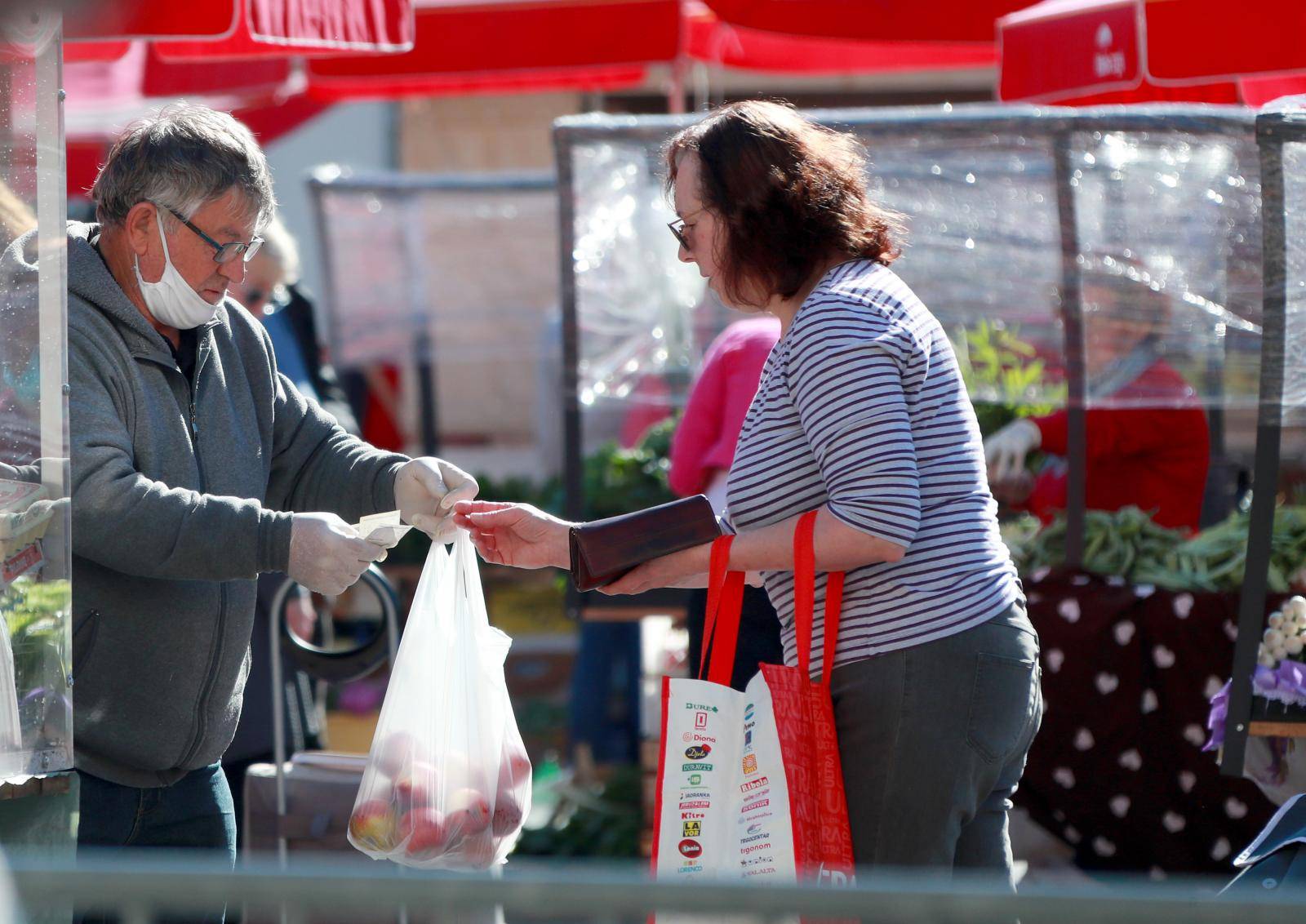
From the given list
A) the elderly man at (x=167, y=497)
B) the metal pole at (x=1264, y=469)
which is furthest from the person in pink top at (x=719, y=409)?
the elderly man at (x=167, y=497)

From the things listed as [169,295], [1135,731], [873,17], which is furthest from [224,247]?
[873,17]

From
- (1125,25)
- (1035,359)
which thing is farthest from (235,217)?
(1125,25)

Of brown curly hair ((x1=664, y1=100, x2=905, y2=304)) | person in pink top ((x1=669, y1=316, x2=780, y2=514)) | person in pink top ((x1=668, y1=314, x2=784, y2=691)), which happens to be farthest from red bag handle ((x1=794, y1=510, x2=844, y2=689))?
person in pink top ((x1=669, y1=316, x2=780, y2=514))

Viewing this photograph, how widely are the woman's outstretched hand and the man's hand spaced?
27 cm

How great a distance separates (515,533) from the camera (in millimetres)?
2340

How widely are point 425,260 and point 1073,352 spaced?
366 centimetres

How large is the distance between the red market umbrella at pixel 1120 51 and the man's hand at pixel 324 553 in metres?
3.16

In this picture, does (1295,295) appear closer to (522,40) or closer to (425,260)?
(522,40)

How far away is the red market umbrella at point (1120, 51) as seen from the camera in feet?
13.9

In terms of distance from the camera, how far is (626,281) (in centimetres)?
500

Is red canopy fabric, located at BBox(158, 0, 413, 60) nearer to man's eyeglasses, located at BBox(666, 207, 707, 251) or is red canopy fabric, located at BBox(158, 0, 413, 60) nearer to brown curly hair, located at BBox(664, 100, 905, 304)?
man's eyeglasses, located at BBox(666, 207, 707, 251)

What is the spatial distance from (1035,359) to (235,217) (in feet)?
9.00

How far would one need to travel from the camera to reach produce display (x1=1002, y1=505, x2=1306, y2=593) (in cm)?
399

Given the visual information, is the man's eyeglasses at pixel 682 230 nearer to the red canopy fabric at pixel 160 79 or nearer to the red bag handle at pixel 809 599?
the red bag handle at pixel 809 599
